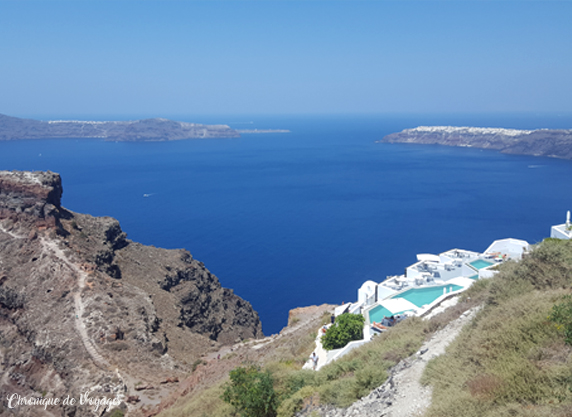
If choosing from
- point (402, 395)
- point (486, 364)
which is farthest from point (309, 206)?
point (486, 364)

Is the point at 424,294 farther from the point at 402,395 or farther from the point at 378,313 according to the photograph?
the point at 402,395

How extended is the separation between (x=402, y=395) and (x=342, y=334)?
7.89 m

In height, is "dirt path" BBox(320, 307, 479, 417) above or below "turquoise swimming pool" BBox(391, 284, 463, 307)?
above

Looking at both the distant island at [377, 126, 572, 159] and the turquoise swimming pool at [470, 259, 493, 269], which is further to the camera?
the distant island at [377, 126, 572, 159]

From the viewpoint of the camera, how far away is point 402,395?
8.76 m

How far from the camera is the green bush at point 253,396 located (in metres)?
10.7

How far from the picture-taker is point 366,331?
17.1 m

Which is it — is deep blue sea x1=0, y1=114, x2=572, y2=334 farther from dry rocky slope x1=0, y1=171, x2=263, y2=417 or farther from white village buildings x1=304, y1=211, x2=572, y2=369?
white village buildings x1=304, y1=211, x2=572, y2=369

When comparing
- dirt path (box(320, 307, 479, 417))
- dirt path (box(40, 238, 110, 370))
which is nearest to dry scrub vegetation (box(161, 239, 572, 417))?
dirt path (box(320, 307, 479, 417))

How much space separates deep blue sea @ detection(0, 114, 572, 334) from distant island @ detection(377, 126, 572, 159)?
333 inches

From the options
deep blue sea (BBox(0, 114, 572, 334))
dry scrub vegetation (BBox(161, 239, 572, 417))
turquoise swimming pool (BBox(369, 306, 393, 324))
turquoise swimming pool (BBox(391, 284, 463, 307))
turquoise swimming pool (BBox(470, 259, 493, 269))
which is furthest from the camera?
deep blue sea (BBox(0, 114, 572, 334))

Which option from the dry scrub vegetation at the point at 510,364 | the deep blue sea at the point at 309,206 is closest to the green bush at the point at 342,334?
the dry scrub vegetation at the point at 510,364

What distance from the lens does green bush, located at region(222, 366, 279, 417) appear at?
35.2 feet

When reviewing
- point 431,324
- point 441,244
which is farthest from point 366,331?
point 441,244
